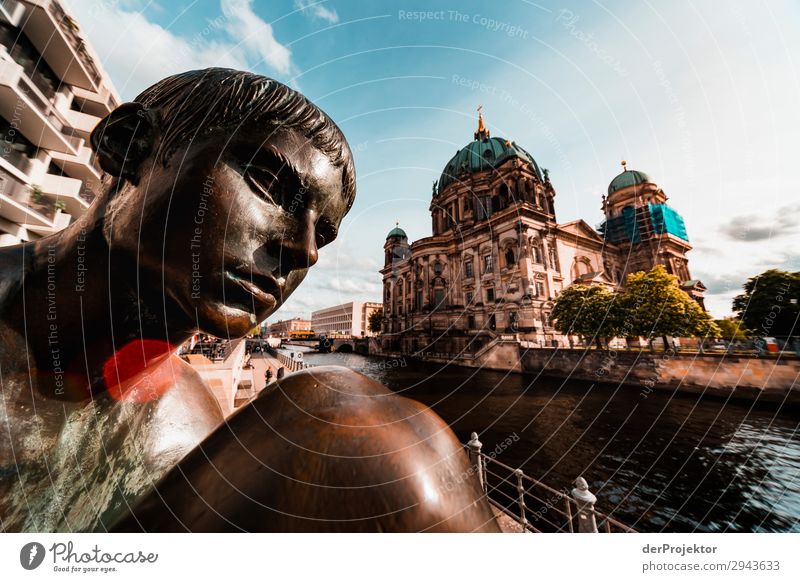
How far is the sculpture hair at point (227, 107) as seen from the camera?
77 centimetres

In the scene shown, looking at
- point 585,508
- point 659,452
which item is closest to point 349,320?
point 659,452

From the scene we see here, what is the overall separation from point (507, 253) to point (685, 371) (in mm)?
15997

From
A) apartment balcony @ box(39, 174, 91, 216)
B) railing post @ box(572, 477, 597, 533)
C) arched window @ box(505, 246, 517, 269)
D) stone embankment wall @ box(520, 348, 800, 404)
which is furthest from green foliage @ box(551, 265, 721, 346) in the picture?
apartment balcony @ box(39, 174, 91, 216)

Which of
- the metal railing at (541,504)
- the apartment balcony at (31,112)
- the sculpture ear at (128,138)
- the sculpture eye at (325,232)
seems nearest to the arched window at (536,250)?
the metal railing at (541,504)

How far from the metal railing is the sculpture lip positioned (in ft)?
2.03

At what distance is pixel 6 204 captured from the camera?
34.8 feet

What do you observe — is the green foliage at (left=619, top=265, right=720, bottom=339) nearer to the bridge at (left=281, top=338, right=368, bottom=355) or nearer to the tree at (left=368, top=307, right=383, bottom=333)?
the bridge at (left=281, top=338, right=368, bottom=355)

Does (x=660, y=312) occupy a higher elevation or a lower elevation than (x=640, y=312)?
lower

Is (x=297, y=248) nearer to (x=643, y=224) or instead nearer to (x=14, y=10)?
(x=14, y=10)

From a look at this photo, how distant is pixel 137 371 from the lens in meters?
0.96

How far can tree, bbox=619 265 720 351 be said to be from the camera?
18.4 metres

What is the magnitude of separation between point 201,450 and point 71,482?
66 centimetres
